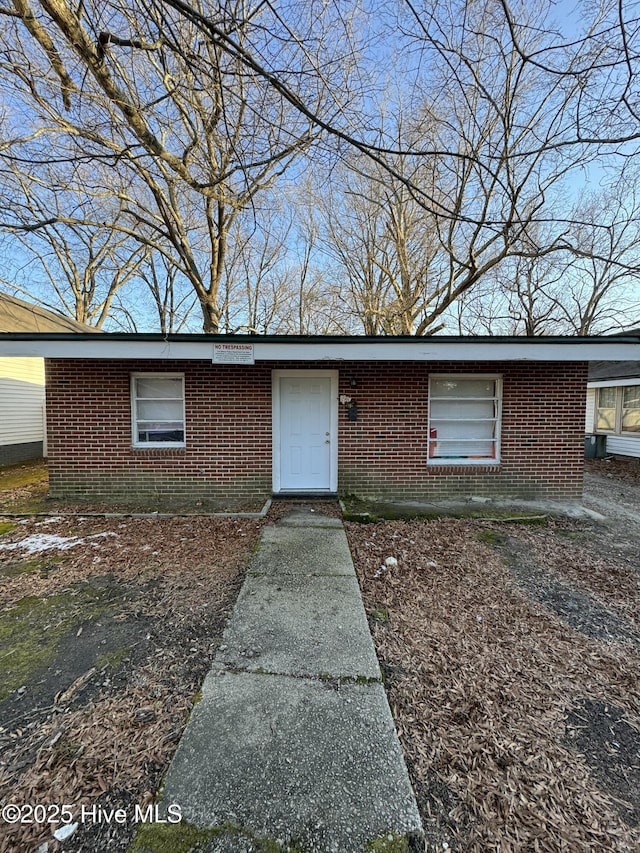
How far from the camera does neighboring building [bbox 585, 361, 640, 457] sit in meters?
11.2

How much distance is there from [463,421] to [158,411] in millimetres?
5346

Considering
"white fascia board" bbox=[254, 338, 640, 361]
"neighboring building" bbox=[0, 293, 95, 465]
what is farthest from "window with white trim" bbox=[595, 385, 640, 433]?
"neighboring building" bbox=[0, 293, 95, 465]

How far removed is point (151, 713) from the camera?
6.78 feet

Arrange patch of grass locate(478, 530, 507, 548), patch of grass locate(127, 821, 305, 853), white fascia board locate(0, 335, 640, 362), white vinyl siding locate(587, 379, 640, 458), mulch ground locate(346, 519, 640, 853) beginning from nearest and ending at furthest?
patch of grass locate(127, 821, 305, 853)
mulch ground locate(346, 519, 640, 853)
patch of grass locate(478, 530, 507, 548)
white fascia board locate(0, 335, 640, 362)
white vinyl siding locate(587, 379, 640, 458)

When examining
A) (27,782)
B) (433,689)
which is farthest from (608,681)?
(27,782)

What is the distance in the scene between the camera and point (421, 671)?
243 centimetres

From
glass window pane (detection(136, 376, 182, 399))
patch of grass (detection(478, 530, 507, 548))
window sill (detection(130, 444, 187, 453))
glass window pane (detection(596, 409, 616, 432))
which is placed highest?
glass window pane (detection(136, 376, 182, 399))

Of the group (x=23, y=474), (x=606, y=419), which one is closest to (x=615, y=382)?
(x=606, y=419)

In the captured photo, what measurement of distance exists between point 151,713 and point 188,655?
50 centimetres

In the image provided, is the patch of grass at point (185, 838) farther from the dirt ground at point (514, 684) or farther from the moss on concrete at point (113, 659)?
the moss on concrete at point (113, 659)

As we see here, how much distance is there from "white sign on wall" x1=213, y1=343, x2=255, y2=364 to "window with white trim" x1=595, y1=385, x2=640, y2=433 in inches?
487

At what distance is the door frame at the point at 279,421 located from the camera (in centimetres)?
634

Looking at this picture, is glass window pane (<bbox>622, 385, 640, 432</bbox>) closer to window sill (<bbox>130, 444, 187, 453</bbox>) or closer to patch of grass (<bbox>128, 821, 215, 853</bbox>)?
window sill (<bbox>130, 444, 187, 453</bbox>)

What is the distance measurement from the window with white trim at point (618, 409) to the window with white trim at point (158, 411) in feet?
43.5
